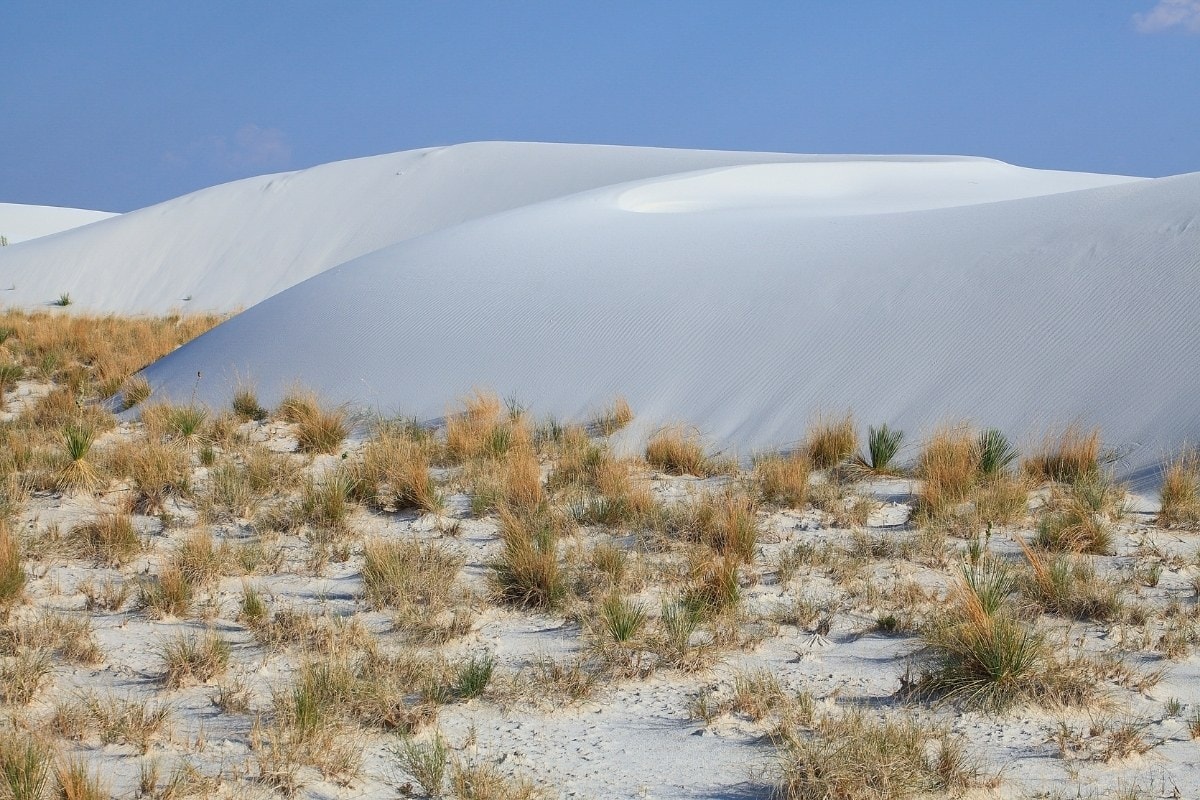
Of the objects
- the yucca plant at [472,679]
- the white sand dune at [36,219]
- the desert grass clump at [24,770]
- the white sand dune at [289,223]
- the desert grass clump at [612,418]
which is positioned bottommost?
the yucca plant at [472,679]

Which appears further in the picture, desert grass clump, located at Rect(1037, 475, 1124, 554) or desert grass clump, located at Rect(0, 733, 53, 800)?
desert grass clump, located at Rect(1037, 475, 1124, 554)

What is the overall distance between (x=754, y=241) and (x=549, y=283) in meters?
2.06

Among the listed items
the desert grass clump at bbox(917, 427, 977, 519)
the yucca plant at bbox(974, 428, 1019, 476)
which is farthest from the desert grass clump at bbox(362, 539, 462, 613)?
the yucca plant at bbox(974, 428, 1019, 476)

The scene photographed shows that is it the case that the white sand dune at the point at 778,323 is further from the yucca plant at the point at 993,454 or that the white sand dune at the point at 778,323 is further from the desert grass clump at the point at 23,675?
the desert grass clump at the point at 23,675

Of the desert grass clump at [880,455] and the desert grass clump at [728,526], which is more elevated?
the desert grass clump at [880,455]

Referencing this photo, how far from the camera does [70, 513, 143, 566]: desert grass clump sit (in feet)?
16.6

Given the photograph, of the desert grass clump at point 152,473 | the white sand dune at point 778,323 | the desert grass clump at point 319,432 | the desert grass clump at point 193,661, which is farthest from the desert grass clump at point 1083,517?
the desert grass clump at point 319,432

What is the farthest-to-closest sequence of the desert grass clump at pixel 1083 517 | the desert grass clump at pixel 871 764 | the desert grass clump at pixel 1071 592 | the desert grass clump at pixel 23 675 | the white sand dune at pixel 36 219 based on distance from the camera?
the white sand dune at pixel 36 219 → the desert grass clump at pixel 1083 517 → the desert grass clump at pixel 1071 592 → the desert grass clump at pixel 23 675 → the desert grass clump at pixel 871 764

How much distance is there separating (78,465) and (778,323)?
17.4ft

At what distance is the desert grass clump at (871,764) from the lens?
2818 millimetres

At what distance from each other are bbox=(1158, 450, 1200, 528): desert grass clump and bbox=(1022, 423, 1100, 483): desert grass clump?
0.42 meters

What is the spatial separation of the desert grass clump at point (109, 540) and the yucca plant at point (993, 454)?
471 centimetres

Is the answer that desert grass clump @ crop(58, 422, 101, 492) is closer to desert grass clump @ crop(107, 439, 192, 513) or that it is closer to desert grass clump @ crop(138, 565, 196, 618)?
desert grass clump @ crop(107, 439, 192, 513)

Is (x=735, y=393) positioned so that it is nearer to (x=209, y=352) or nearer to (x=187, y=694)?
(x=187, y=694)
